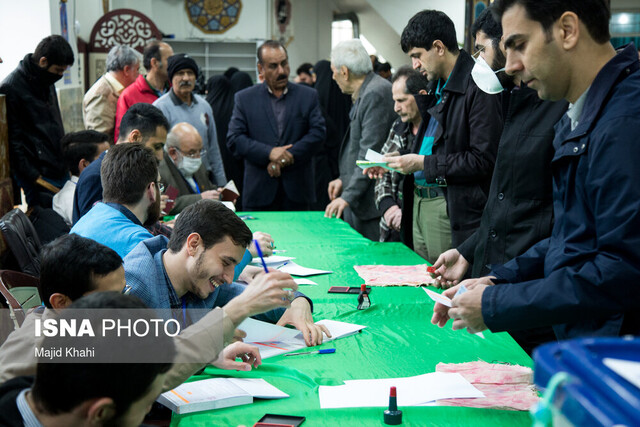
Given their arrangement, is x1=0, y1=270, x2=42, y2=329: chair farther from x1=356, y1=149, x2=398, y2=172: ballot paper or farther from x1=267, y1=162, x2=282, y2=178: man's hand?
x1=267, y1=162, x2=282, y2=178: man's hand

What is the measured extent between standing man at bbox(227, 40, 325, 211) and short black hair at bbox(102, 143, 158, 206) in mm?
2429

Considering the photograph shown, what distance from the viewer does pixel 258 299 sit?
1879 mm

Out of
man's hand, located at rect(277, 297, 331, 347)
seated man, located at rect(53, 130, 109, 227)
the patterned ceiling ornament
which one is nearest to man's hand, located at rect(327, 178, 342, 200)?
seated man, located at rect(53, 130, 109, 227)

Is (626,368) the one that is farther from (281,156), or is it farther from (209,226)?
(281,156)

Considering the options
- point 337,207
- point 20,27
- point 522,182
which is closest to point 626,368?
point 522,182

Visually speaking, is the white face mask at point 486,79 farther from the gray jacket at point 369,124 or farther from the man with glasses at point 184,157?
the man with glasses at point 184,157

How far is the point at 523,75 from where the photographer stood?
166 cm

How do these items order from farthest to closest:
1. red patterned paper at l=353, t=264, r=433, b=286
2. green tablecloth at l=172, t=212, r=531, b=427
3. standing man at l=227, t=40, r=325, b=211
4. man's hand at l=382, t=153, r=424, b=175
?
standing man at l=227, t=40, r=325, b=211 → man's hand at l=382, t=153, r=424, b=175 → red patterned paper at l=353, t=264, r=433, b=286 → green tablecloth at l=172, t=212, r=531, b=427

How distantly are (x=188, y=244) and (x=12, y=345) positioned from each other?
569 millimetres

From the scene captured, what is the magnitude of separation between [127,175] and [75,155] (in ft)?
6.10

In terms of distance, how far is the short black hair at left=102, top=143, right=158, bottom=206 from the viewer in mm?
2598

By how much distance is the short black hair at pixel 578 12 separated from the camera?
151cm

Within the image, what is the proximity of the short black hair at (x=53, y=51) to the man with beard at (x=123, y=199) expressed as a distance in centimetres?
216

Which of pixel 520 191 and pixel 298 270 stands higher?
pixel 520 191
